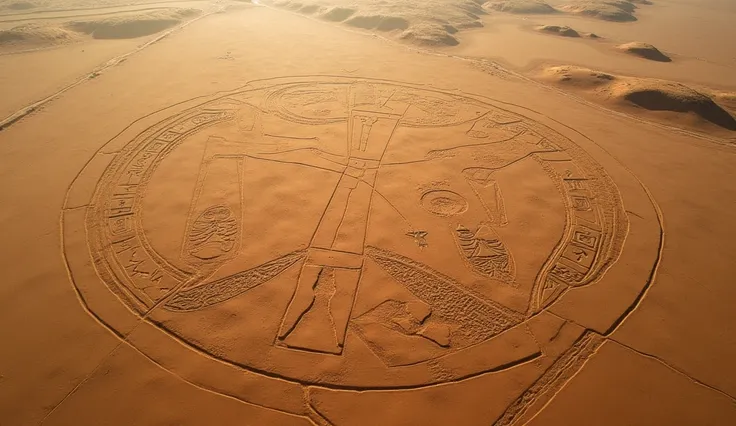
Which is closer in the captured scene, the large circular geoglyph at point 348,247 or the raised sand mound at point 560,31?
the large circular geoglyph at point 348,247

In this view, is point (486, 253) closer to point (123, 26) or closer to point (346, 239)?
point (346, 239)

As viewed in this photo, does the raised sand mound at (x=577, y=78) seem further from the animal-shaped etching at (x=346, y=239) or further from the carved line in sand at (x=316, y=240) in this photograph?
the carved line in sand at (x=316, y=240)

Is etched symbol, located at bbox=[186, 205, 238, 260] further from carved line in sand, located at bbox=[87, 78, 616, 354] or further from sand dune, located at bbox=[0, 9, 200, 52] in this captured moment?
sand dune, located at bbox=[0, 9, 200, 52]

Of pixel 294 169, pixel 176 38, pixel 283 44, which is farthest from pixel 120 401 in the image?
pixel 176 38

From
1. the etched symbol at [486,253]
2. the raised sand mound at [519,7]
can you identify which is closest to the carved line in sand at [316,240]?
the etched symbol at [486,253]

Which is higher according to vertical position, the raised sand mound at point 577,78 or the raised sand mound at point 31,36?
the raised sand mound at point 31,36

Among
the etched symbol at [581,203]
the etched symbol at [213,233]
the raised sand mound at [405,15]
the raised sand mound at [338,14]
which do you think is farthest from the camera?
the raised sand mound at [338,14]

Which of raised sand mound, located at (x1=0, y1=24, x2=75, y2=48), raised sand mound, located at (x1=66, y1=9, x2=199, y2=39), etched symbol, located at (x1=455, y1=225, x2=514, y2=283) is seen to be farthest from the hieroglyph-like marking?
raised sand mound, located at (x1=0, y1=24, x2=75, y2=48)
